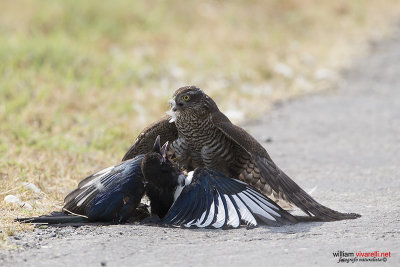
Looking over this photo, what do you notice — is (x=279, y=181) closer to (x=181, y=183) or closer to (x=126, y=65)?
(x=181, y=183)

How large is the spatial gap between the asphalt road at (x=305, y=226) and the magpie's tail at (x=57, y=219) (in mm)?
125

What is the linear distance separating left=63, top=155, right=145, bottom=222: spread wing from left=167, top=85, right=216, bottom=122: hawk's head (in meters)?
0.70

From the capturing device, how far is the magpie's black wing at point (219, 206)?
5527mm

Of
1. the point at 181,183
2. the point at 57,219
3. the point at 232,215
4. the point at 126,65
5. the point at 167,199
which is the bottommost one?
the point at 57,219

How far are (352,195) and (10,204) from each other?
112 inches

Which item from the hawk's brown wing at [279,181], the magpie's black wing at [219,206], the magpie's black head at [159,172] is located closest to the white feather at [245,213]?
the magpie's black wing at [219,206]

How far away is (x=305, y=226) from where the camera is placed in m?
5.54

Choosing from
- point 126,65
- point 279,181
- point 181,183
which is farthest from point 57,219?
point 126,65

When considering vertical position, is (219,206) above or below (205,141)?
below

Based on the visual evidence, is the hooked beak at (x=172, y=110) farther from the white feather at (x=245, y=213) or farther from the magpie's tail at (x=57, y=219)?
the magpie's tail at (x=57, y=219)

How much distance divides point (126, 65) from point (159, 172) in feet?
20.3

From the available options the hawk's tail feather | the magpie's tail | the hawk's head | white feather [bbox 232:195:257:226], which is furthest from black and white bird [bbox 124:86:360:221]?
the magpie's tail

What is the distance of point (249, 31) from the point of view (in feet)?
48.4

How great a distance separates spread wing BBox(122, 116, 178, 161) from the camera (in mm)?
6590
